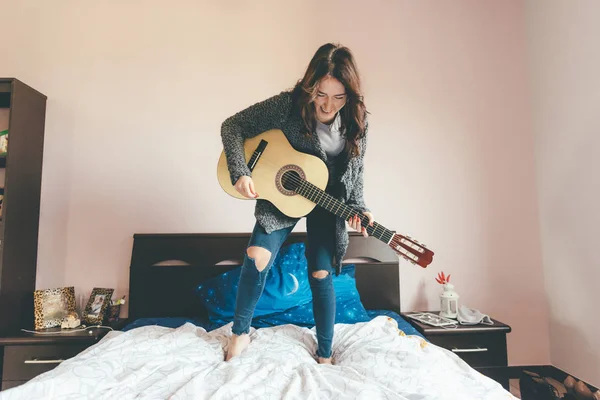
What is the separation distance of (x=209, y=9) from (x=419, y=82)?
1.42 meters

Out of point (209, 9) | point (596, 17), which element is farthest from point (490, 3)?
point (209, 9)

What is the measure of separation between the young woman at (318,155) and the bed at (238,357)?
0.51ft

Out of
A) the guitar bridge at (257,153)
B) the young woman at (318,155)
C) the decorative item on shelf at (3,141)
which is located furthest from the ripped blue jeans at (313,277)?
the decorative item on shelf at (3,141)

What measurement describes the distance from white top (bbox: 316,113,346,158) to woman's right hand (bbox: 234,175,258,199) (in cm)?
34

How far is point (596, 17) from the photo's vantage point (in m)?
1.78

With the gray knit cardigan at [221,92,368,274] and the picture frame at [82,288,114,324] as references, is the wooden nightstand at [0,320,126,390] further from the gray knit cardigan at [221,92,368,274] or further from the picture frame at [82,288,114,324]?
the gray knit cardigan at [221,92,368,274]

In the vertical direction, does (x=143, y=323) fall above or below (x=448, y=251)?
below

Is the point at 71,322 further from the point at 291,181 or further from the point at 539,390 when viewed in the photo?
the point at 539,390

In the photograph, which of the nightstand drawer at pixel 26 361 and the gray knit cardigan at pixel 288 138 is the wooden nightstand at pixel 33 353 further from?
the gray knit cardigan at pixel 288 138

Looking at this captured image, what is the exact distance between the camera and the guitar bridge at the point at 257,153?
142 centimetres

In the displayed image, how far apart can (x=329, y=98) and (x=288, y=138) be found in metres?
0.24

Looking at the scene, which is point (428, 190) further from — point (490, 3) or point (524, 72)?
point (490, 3)

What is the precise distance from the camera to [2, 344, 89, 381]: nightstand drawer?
64.0 inches

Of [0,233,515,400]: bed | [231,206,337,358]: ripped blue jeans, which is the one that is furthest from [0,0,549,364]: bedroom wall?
[231,206,337,358]: ripped blue jeans
